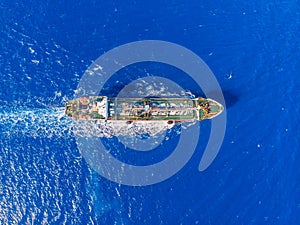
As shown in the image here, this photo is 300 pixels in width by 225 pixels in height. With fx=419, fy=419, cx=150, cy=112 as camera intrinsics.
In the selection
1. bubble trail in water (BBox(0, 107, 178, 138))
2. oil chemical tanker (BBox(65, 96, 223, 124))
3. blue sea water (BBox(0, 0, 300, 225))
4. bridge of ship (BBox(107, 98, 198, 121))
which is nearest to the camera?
blue sea water (BBox(0, 0, 300, 225))

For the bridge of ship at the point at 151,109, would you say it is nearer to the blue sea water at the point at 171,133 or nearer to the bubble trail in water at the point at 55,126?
the bubble trail in water at the point at 55,126

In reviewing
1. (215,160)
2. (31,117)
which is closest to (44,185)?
(31,117)

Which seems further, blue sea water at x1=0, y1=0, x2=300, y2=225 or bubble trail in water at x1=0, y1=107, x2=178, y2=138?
bubble trail in water at x1=0, y1=107, x2=178, y2=138

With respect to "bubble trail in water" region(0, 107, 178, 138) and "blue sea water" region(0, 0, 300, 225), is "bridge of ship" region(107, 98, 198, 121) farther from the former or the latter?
"blue sea water" region(0, 0, 300, 225)

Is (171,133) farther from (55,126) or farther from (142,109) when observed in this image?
(55,126)

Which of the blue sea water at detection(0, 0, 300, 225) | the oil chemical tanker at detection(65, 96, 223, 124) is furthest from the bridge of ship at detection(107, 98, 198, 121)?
the blue sea water at detection(0, 0, 300, 225)

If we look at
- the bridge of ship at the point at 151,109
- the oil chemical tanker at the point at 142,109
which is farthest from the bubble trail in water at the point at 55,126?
the bridge of ship at the point at 151,109

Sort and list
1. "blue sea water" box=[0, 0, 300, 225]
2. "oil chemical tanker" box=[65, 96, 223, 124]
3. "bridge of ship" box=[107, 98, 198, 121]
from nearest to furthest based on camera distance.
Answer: "blue sea water" box=[0, 0, 300, 225], "oil chemical tanker" box=[65, 96, 223, 124], "bridge of ship" box=[107, 98, 198, 121]

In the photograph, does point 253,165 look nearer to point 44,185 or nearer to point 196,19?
point 196,19
